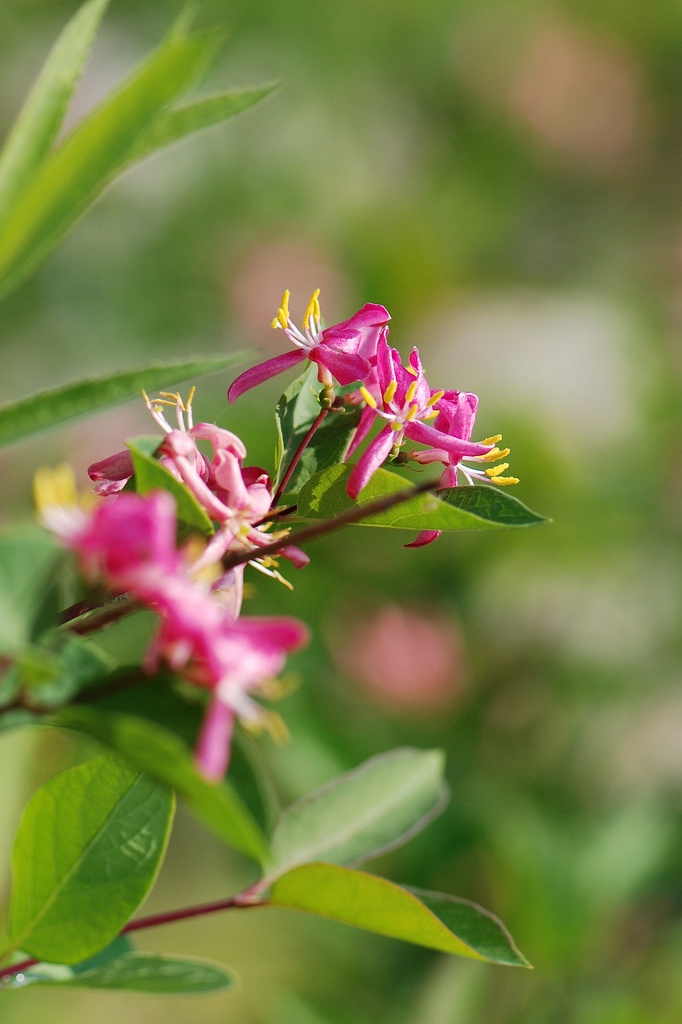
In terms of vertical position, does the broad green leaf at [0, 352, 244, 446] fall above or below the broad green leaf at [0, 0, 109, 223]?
below

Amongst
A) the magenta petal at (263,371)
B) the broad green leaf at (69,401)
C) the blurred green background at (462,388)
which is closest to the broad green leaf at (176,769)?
the broad green leaf at (69,401)

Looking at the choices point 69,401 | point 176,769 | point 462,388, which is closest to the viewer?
point 176,769

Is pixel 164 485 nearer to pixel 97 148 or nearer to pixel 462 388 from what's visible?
pixel 97 148

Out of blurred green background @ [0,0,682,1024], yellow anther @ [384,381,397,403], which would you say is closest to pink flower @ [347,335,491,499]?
yellow anther @ [384,381,397,403]

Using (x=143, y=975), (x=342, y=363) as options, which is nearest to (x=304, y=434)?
(x=342, y=363)

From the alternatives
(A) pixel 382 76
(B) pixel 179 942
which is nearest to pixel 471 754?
(B) pixel 179 942

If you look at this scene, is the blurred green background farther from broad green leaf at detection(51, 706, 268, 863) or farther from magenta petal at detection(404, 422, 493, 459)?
broad green leaf at detection(51, 706, 268, 863)

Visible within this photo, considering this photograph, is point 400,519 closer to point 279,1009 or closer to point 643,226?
point 279,1009
